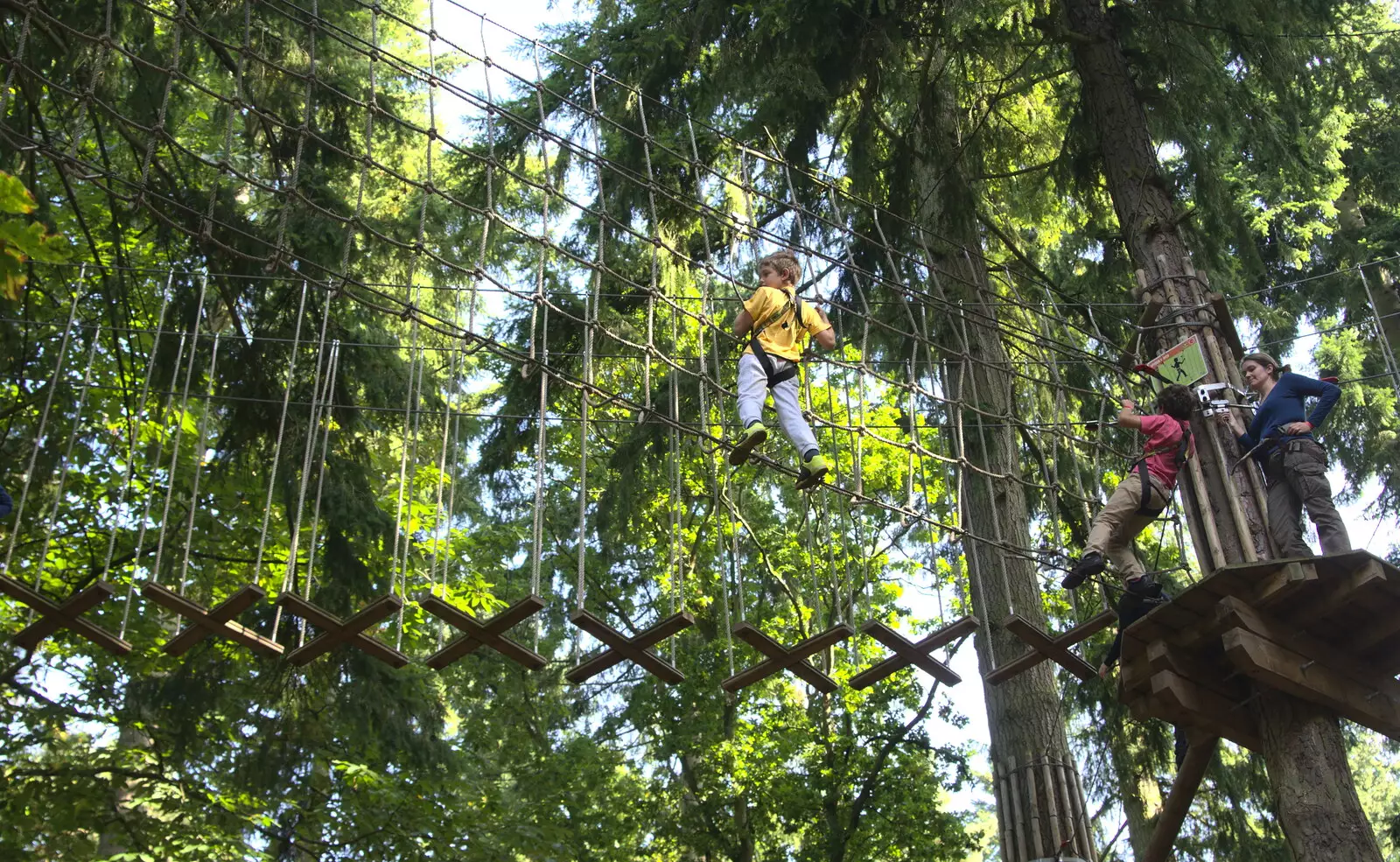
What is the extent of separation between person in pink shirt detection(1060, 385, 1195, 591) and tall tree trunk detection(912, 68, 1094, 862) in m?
0.94

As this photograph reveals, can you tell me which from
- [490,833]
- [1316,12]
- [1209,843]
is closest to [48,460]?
[490,833]

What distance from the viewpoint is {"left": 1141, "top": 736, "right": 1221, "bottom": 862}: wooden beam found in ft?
18.4

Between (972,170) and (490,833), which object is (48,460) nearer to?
(490,833)

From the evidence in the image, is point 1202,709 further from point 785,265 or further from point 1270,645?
point 785,265

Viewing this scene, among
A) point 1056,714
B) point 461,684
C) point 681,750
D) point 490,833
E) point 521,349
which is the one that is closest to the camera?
point 1056,714

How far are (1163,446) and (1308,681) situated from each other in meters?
1.21

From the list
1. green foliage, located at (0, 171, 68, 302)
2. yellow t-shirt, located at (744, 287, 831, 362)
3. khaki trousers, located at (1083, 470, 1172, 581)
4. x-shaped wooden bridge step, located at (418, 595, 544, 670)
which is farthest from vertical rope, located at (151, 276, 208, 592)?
khaki trousers, located at (1083, 470, 1172, 581)

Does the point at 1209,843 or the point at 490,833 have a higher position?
the point at 1209,843

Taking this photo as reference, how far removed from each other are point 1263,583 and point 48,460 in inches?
278

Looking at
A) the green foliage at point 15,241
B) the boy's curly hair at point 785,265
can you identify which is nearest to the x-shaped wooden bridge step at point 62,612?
the green foliage at point 15,241

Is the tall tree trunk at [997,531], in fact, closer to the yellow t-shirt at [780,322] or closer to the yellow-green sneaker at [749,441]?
the yellow t-shirt at [780,322]

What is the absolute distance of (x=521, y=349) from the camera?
1162 cm

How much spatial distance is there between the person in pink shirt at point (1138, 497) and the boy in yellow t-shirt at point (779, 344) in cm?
130

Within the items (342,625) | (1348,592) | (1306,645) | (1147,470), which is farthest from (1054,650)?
(342,625)
